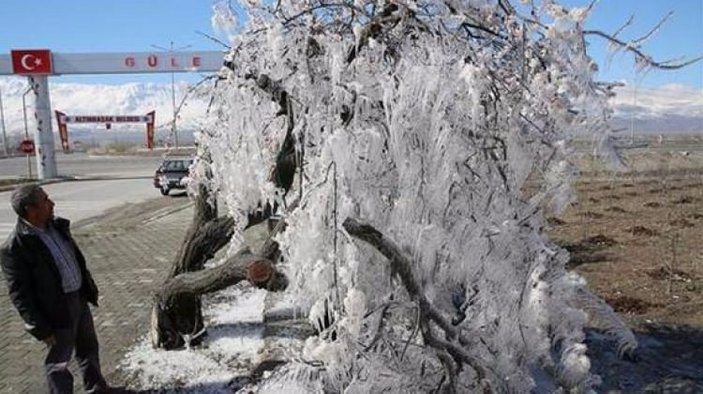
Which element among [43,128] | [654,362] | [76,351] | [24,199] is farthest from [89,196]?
[654,362]

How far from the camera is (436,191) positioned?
10.3 feet

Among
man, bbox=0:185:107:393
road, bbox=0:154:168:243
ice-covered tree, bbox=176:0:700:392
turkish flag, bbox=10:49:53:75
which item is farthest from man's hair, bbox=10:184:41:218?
turkish flag, bbox=10:49:53:75

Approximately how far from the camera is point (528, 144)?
3402 mm

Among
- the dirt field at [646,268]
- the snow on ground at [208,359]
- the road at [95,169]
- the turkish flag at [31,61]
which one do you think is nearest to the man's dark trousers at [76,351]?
the snow on ground at [208,359]

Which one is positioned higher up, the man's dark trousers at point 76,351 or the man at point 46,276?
the man at point 46,276

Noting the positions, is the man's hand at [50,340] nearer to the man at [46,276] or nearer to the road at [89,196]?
the man at [46,276]

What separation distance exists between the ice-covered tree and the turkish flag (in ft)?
84.0

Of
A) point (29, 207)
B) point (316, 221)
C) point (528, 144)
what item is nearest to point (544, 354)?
point (528, 144)

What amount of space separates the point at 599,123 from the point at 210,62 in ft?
70.2

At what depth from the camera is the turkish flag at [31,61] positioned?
25.6m

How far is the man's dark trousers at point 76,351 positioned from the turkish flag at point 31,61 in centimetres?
2454

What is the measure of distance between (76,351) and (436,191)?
302cm

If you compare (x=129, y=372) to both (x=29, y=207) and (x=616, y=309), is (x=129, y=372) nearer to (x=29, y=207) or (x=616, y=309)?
(x=29, y=207)

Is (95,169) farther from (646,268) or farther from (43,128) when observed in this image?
(646,268)
